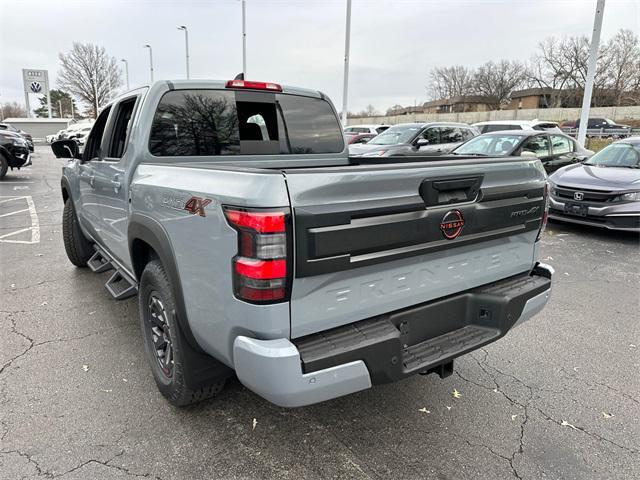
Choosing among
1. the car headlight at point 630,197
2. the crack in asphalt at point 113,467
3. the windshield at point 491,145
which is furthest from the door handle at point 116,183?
the windshield at point 491,145

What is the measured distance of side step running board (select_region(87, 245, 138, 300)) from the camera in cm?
339

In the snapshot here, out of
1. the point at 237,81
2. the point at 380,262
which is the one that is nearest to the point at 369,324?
the point at 380,262

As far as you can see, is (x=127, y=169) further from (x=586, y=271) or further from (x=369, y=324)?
(x=586, y=271)

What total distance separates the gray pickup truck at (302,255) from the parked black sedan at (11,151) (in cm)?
1374

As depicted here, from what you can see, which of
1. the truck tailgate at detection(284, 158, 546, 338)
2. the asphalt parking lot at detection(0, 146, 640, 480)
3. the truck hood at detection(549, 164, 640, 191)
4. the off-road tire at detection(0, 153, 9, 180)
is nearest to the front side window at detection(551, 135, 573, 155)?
the truck hood at detection(549, 164, 640, 191)

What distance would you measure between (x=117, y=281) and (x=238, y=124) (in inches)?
75.6

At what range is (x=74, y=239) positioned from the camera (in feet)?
17.6

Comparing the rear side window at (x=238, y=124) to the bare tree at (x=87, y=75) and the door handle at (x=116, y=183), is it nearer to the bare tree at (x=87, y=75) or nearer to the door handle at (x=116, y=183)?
the door handle at (x=116, y=183)

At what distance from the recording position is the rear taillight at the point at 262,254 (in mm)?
1769

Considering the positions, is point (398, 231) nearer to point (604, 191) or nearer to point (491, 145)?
point (604, 191)

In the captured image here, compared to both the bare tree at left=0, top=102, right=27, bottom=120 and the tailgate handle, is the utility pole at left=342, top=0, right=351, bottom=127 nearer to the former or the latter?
the tailgate handle

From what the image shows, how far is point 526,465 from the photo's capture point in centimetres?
232

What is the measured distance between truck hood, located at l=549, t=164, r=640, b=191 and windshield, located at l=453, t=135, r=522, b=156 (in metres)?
1.67

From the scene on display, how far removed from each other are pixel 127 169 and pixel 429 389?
8.32 feet
